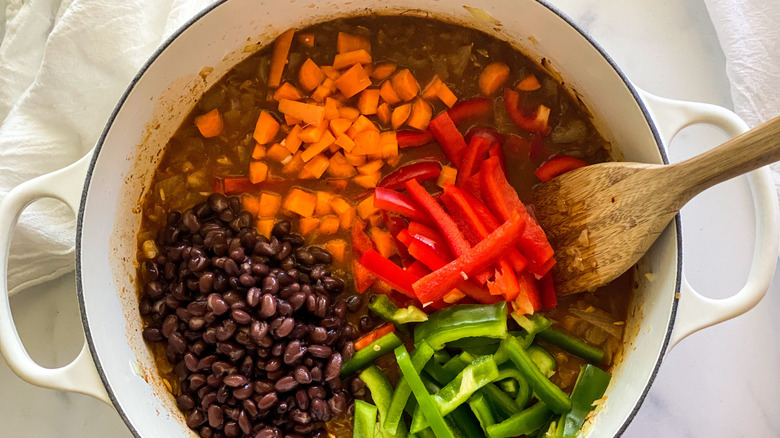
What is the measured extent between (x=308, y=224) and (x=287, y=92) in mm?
436

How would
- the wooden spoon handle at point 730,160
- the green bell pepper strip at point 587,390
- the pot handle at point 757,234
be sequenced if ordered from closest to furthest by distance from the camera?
the wooden spoon handle at point 730,160, the pot handle at point 757,234, the green bell pepper strip at point 587,390

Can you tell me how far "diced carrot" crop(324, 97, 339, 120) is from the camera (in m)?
2.20

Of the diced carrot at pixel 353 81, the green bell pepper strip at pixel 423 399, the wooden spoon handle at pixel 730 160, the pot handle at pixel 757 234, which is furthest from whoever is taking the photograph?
the diced carrot at pixel 353 81

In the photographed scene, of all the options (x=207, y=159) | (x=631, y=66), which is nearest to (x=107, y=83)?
(x=207, y=159)

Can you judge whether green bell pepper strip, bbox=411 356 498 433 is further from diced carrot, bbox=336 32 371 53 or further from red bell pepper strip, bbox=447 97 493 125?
diced carrot, bbox=336 32 371 53

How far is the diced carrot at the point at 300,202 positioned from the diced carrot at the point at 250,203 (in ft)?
0.29

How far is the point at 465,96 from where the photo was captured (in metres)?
2.23

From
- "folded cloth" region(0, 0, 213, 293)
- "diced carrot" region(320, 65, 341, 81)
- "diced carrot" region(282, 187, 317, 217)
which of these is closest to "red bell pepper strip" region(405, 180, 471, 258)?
"diced carrot" region(282, 187, 317, 217)

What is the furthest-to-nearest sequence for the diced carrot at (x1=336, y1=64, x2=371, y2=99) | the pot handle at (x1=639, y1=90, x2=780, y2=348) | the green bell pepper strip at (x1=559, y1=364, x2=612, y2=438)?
the diced carrot at (x1=336, y1=64, x2=371, y2=99) → the green bell pepper strip at (x1=559, y1=364, x2=612, y2=438) → the pot handle at (x1=639, y1=90, x2=780, y2=348)

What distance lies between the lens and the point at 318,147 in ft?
7.22

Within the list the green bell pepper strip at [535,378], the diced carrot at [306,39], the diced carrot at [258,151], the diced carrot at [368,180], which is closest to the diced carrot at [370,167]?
the diced carrot at [368,180]

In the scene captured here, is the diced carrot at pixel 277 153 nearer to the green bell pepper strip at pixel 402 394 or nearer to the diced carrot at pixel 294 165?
the diced carrot at pixel 294 165

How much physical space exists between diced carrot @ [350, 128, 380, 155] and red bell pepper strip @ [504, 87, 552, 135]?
44 centimetres

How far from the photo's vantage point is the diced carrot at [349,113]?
7.30 ft
